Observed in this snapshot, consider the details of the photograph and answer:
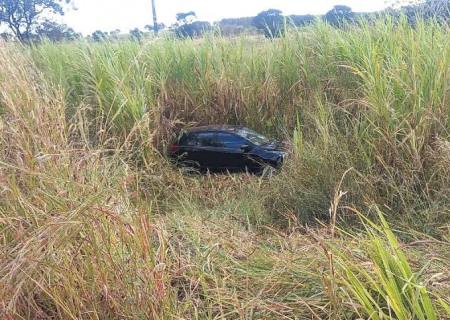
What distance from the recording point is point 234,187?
6730 millimetres

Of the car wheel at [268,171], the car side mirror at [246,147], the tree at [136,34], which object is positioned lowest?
the car wheel at [268,171]

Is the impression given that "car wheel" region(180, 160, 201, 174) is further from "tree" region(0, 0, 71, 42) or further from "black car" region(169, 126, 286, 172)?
"tree" region(0, 0, 71, 42)

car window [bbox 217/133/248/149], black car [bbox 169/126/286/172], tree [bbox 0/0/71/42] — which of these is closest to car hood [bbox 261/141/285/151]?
black car [bbox 169/126/286/172]

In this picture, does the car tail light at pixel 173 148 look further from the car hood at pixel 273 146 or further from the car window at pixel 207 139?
the car hood at pixel 273 146

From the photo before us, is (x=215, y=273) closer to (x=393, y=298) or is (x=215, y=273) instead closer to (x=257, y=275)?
(x=257, y=275)

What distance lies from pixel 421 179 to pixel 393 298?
293cm

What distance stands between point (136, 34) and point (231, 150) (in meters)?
4.48

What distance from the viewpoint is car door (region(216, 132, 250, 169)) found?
763 centimetres

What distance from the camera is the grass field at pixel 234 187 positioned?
6.88 ft

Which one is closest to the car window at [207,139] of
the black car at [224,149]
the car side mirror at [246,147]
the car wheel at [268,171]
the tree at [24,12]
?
the black car at [224,149]

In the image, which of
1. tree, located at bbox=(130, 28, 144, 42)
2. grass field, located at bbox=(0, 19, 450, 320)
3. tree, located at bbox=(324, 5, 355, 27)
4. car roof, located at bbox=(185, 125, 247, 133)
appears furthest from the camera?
tree, located at bbox=(130, 28, 144, 42)

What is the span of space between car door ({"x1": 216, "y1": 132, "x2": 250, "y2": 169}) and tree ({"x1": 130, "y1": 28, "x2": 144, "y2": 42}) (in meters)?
3.68

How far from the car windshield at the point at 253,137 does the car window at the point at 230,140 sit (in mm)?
92

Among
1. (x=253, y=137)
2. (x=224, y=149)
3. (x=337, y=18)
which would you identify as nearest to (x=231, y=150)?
(x=224, y=149)
